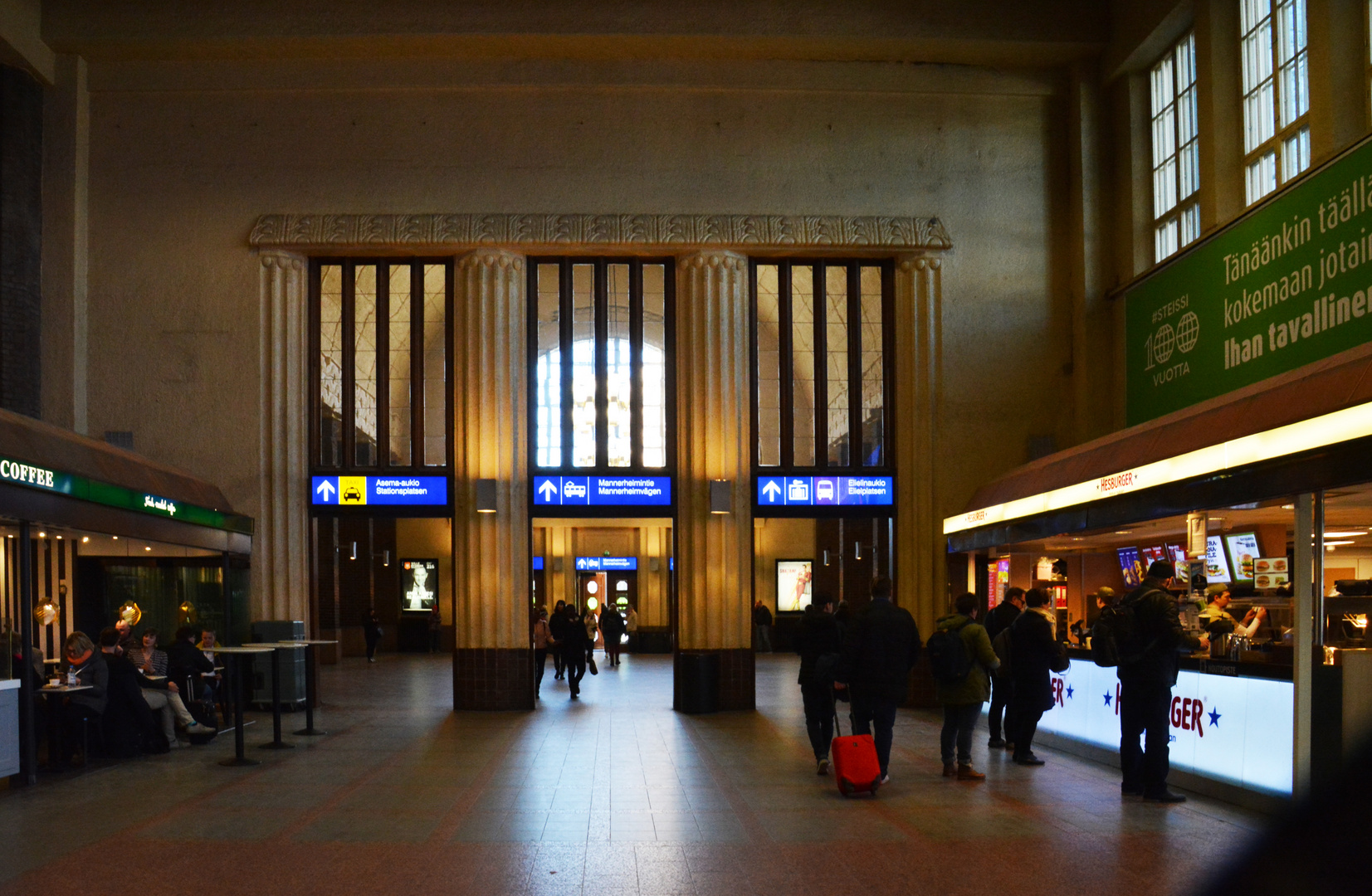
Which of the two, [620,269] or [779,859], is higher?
[620,269]

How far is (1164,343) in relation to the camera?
54.9 feet

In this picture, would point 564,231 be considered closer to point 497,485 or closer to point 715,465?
point 497,485

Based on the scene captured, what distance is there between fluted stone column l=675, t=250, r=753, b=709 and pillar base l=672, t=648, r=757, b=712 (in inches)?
0.7

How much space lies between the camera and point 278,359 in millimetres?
18547

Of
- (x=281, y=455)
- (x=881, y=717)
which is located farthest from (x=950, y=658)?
(x=281, y=455)

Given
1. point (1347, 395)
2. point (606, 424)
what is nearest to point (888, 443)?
point (606, 424)

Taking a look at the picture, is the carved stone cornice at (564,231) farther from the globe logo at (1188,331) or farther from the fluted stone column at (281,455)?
the globe logo at (1188,331)

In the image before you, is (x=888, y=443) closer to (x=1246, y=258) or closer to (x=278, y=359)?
(x=1246, y=258)

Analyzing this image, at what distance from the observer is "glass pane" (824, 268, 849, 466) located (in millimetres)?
19062

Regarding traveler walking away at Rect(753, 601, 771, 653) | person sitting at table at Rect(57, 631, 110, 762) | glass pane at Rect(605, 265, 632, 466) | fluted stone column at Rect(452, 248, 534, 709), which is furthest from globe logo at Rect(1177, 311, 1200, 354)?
traveler walking away at Rect(753, 601, 771, 653)

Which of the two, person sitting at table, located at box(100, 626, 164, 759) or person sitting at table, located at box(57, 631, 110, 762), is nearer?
person sitting at table, located at box(57, 631, 110, 762)

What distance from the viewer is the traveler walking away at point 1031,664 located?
38.0 ft

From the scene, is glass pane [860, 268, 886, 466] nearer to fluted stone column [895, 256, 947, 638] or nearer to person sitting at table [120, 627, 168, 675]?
fluted stone column [895, 256, 947, 638]

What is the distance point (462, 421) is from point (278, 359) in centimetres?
285
